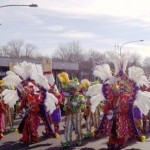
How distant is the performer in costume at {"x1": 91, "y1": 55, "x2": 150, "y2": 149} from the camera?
1005 centimetres

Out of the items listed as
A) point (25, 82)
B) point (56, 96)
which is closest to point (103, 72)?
point (25, 82)

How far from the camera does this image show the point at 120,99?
10102 millimetres

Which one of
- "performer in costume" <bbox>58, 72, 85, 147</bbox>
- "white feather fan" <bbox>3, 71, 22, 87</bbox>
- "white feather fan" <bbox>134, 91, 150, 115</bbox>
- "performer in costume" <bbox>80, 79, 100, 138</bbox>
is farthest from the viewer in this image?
"performer in costume" <bbox>80, 79, 100, 138</bbox>

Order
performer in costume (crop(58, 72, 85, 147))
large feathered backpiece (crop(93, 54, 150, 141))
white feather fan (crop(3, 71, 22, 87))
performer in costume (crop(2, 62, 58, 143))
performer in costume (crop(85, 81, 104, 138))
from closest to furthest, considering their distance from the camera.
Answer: large feathered backpiece (crop(93, 54, 150, 141)) → performer in costume (crop(85, 81, 104, 138)) → performer in costume (crop(58, 72, 85, 147)) → performer in costume (crop(2, 62, 58, 143)) → white feather fan (crop(3, 71, 22, 87))

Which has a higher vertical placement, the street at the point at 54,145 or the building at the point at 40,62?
the building at the point at 40,62

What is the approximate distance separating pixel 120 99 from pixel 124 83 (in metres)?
0.41

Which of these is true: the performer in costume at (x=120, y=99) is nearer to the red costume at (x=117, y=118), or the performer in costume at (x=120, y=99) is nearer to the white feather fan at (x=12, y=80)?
the red costume at (x=117, y=118)

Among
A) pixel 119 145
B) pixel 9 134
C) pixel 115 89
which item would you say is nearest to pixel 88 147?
pixel 119 145

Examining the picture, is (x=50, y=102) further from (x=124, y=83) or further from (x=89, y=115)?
(x=89, y=115)

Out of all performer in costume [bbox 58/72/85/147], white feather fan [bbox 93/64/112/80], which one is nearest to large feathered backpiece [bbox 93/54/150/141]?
white feather fan [bbox 93/64/112/80]

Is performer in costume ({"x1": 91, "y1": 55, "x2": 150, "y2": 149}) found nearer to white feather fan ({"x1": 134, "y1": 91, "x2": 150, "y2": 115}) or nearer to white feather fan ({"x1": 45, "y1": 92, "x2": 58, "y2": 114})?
white feather fan ({"x1": 134, "y1": 91, "x2": 150, "y2": 115})

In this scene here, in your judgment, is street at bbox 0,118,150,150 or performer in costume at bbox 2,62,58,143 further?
performer in costume at bbox 2,62,58,143

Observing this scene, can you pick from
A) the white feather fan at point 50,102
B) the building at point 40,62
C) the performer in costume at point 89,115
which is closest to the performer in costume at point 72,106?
the white feather fan at point 50,102

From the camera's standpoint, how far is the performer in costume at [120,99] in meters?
10.0
